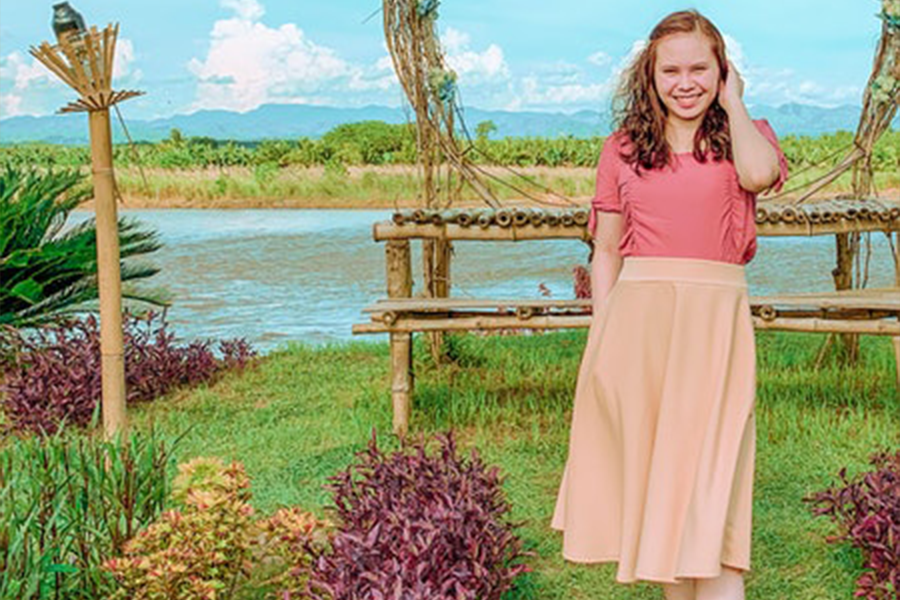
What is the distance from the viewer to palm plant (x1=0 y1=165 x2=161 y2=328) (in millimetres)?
7484

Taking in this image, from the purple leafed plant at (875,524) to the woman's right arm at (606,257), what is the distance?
3.77 feet

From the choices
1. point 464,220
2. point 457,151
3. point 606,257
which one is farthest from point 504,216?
point 606,257

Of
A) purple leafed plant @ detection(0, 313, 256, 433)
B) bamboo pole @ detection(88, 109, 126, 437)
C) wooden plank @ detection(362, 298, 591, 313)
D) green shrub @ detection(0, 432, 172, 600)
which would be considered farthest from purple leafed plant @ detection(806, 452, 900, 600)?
purple leafed plant @ detection(0, 313, 256, 433)

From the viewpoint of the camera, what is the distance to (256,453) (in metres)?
5.60

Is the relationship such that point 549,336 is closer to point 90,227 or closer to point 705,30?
point 90,227

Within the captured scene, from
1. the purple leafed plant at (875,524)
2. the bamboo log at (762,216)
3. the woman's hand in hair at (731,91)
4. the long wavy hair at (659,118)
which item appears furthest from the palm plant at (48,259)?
the woman's hand in hair at (731,91)

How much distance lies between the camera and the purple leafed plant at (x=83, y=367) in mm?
6406

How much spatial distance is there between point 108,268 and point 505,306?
1791 millimetres

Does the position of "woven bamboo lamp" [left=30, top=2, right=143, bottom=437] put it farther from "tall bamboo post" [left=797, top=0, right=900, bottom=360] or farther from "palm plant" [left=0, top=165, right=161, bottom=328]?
"tall bamboo post" [left=797, top=0, right=900, bottom=360]

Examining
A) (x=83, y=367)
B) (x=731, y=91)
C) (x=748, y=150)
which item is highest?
(x=731, y=91)

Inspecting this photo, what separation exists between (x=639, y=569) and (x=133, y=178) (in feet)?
57.0

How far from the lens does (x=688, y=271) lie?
9.57 ft

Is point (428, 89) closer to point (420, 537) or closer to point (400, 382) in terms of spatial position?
point (400, 382)

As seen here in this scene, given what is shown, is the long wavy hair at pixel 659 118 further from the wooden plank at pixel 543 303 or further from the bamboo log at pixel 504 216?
the bamboo log at pixel 504 216
